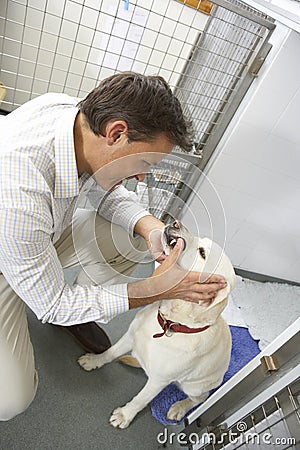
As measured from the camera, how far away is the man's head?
0.91 metres

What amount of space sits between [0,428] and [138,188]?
0.89 m

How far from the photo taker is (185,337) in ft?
3.65

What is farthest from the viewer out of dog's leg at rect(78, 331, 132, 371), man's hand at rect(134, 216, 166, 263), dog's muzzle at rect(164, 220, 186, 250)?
dog's leg at rect(78, 331, 132, 371)

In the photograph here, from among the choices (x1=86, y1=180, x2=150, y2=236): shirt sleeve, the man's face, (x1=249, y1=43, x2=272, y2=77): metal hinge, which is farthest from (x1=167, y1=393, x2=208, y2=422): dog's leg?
(x1=249, y1=43, x2=272, y2=77): metal hinge

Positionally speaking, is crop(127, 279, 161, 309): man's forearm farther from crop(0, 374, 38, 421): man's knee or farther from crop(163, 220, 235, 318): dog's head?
crop(0, 374, 38, 421): man's knee

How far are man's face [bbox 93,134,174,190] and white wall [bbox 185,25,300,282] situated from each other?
0.88 feet

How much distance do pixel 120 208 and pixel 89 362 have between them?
1.94 feet

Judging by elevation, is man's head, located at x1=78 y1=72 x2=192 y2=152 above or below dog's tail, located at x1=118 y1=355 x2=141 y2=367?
above

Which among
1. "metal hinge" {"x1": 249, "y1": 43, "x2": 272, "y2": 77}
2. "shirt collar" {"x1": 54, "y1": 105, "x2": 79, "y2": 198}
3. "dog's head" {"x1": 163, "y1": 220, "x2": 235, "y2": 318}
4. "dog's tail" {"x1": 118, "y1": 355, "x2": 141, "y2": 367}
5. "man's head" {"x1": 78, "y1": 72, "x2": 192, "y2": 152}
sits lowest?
"dog's tail" {"x1": 118, "y1": 355, "x2": 141, "y2": 367}

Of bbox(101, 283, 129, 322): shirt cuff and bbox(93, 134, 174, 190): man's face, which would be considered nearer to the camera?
bbox(93, 134, 174, 190): man's face

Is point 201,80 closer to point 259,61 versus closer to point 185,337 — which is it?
point 259,61

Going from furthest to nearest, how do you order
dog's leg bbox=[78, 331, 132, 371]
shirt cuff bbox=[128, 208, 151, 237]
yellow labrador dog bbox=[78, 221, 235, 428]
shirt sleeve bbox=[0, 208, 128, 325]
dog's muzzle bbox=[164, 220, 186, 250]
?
dog's leg bbox=[78, 331, 132, 371], shirt cuff bbox=[128, 208, 151, 237], dog's muzzle bbox=[164, 220, 186, 250], yellow labrador dog bbox=[78, 221, 235, 428], shirt sleeve bbox=[0, 208, 128, 325]

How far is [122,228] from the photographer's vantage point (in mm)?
1378

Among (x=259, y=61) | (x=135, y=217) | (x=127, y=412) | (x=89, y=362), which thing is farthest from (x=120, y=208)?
(x=259, y=61)
